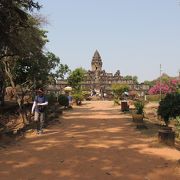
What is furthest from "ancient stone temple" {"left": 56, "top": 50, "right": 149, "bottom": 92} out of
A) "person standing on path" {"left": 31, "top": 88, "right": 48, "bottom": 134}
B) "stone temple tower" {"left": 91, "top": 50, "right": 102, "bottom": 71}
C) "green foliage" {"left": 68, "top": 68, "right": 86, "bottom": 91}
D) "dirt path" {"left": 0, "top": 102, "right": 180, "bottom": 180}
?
"dirt path" {"left": 0, "top": 102, "right": 180, "bottom": 180}

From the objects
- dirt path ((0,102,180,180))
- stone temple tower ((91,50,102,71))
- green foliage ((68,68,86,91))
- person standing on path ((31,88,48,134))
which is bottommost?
dirt path ((0,102,180,180))

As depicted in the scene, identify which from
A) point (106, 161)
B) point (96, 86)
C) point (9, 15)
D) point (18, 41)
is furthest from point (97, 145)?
point (96, 86)

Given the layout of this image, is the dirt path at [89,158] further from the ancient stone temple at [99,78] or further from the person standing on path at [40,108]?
the ancient stone temple at [99,78]

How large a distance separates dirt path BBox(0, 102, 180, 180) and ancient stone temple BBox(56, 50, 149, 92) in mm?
56138

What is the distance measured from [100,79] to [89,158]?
201 feet

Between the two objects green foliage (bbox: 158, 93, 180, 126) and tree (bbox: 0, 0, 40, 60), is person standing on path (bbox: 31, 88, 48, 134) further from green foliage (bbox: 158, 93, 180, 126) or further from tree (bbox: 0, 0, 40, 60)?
green foliage (bbox: 158, 93, 180, 126)

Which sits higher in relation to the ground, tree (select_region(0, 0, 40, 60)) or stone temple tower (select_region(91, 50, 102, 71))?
stone temple tower (select_region(91, 50, 102, 71))

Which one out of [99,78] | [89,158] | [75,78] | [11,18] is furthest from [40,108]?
[99,78]

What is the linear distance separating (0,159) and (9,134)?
14.8 feet

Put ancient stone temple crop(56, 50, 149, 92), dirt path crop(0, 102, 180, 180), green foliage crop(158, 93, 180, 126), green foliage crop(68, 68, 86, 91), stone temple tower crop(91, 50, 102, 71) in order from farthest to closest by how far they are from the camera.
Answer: stone temple tower crop(91, 50, 102, 71)
ancient stone temple crop(56, 50, 149, 92)
green foliage crop(68, 68, 86, 91)
green foliage crop(158, 93, 180, 126)
dirt path crop(0, 102, 180, 180)

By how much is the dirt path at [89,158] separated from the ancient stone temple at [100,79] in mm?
56138

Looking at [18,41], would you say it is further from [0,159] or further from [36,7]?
[0,159]

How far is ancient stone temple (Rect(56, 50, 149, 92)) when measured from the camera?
6931 centimetres

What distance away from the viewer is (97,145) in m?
10.7
